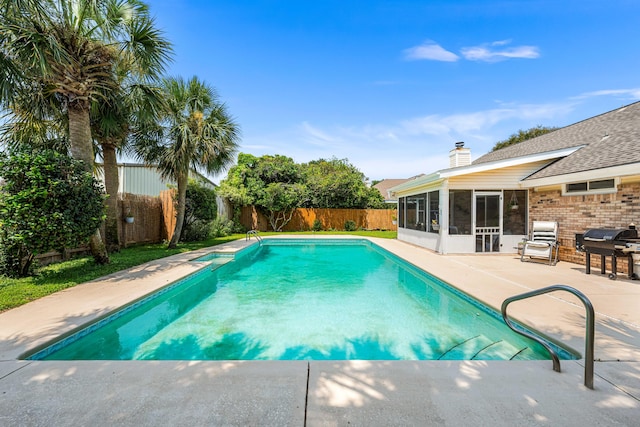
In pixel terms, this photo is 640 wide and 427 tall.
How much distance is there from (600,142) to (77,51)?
14022 millimetres

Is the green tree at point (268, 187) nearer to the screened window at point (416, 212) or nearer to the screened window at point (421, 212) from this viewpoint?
the screened window at point (421, 212)

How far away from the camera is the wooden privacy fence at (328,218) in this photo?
19594 mm

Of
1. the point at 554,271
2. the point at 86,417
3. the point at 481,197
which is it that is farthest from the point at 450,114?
the point at 86,417

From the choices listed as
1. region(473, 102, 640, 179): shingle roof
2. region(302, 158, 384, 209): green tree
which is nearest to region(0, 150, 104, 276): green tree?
region(473, 102, 640, 179): shingle roof

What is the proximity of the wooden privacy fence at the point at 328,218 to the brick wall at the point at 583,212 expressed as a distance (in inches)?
474

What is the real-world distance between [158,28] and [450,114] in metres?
14.2

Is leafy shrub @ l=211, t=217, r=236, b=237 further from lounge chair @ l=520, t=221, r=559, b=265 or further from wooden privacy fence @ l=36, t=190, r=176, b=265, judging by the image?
lounge chair @ l=520, t=221, r=559, b=265

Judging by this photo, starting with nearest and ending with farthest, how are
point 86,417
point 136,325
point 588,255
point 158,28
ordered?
point 86,417 < point 136,325 < point 588,255 < point 158,28

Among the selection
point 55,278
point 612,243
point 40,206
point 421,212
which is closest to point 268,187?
point 421,212

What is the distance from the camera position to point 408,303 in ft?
18.5

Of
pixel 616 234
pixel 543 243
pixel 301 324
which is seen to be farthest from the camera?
pixel 543 243

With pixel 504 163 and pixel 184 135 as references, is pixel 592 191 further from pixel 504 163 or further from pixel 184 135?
pixel 184 135

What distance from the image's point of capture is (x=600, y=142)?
8.41m

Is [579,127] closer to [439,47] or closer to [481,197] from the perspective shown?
[481,197]
